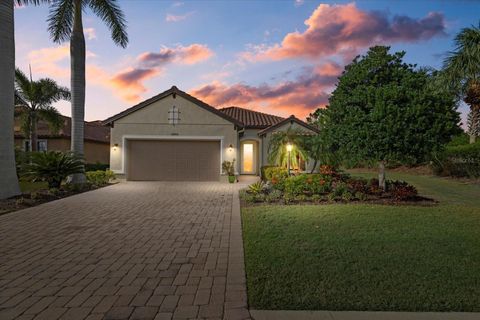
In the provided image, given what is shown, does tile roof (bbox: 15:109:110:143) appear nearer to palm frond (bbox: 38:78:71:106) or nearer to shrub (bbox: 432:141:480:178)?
palm frond (bbox: 38:78:71:106)

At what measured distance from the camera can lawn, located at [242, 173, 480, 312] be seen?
312 centimetres

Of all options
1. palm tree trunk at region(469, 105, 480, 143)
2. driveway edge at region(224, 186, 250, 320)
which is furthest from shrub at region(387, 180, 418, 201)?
palm tree trunk at region(469, 105, 480, 143)

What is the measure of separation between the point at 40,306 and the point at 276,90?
22.7 metres

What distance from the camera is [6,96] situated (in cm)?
966

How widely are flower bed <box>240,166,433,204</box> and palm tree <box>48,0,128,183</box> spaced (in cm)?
936

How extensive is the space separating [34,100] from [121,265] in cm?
2232

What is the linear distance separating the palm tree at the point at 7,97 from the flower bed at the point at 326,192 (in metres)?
8.05

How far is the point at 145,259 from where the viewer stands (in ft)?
14.7

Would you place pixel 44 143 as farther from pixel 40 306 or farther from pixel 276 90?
pixel 40 306

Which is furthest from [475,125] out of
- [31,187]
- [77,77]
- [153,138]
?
[31,187]

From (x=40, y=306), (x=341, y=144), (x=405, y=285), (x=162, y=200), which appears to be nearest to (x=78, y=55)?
(x=162, y=200)

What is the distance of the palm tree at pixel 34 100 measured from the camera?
68.7ft

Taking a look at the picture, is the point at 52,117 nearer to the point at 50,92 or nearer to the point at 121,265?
the point at 50,92

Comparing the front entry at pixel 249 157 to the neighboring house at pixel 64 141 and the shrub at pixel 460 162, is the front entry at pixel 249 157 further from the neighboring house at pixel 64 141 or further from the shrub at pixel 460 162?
the neighboring house at pixel 64 141
